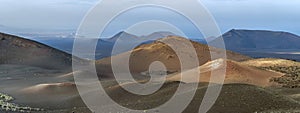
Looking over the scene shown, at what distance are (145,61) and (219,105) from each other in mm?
39666

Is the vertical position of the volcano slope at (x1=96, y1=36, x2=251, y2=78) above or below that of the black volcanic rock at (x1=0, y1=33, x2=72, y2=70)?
below

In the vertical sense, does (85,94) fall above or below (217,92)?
above

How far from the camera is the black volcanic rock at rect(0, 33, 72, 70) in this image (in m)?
62.2

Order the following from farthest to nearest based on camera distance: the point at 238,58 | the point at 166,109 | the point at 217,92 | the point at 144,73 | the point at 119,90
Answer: the point at 238,58, the point at 144,73, the point at 119,90, the point at 217,92, the point at 166,109

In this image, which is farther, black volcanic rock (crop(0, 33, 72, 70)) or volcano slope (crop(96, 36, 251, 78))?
black volcanic rock (crop(0, 33, 72, 70))

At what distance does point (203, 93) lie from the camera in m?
24.5

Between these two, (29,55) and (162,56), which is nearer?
(162,56)

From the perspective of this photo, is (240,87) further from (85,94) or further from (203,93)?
(85,94)

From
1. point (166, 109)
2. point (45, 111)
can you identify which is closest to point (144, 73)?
point (45, 111)

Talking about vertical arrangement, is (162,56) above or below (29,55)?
below

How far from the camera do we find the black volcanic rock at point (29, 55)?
204ft

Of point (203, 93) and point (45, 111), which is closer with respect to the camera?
point (203, 93)

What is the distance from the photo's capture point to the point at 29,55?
65375 mm

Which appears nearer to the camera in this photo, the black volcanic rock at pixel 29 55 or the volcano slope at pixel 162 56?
the volcano slope at pixel 162 56
